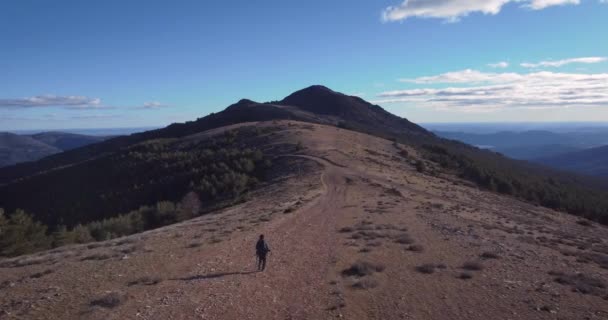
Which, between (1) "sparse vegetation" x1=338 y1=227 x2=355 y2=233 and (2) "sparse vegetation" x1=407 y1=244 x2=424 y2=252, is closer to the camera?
(2) "sparse vegetation" x1=407 y1=244 x2=424 y2=252

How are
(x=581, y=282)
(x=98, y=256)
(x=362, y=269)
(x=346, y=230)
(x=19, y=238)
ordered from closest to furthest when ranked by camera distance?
(x=581, y=282), (x=362, y=269), (x=98, y=256), (x=346, y=230), (x=19, y=238)

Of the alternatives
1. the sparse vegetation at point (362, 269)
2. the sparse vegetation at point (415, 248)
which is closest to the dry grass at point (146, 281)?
the sparse vegetation at point (362, 269)

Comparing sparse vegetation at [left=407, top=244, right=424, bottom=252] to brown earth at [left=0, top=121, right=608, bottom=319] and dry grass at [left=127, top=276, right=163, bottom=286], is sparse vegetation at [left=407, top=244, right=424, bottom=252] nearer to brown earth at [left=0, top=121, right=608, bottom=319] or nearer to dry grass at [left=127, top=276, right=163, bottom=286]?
brown earth at [left=0, top=121, right=608, bottom=319]

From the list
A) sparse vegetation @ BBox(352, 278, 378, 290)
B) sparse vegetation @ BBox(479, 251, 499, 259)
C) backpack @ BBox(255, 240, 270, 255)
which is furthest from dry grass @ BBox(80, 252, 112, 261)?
sparse vegetation @ BBox(479, 251, 499, 259)

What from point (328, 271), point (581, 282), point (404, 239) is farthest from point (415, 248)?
point (581, 282)

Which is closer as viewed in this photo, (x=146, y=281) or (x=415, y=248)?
(x=146, y=281)

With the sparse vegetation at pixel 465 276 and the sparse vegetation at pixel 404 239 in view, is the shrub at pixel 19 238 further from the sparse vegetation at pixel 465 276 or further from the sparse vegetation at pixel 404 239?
the sparse vegetation at pixel 465 276

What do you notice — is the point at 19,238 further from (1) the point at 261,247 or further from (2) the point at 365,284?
(2) the point at 365,284

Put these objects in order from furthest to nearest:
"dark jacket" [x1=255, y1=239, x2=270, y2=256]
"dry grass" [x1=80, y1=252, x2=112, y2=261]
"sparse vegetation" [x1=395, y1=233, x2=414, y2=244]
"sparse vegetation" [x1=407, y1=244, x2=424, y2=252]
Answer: "sparse vegetation" [x1=395, y1=233, x2=414, y2=244] → "sparse vegetation" [x1=407, y1=244, x2=424, y2=252] → "dry grass" [x1=80, y1=252, x2=112, y2=261] → "dark jacket" [x1=255, y1=239, x2=270, y2=256]

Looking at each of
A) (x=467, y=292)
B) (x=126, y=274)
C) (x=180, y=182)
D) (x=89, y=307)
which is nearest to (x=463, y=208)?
(x=467, y=292)
